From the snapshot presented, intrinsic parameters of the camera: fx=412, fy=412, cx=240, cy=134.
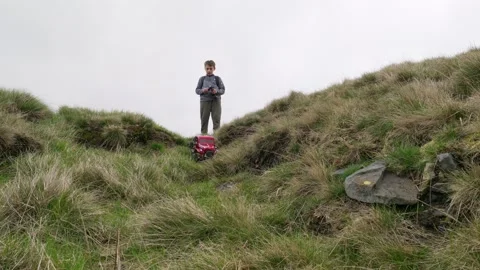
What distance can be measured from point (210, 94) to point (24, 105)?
4.37 meters

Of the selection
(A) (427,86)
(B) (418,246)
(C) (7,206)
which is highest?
(A) (427,86)

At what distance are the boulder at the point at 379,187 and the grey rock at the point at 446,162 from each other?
29 centimetres

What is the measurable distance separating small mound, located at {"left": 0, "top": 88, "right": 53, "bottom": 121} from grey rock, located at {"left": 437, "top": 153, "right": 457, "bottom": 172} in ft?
24.5

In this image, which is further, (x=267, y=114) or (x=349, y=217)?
(x=267, y=114)

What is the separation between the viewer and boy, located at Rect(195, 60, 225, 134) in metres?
10.7

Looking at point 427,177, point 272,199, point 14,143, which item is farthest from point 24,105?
point 427,177

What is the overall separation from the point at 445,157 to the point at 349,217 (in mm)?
993

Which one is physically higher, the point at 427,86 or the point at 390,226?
the point at 427,86

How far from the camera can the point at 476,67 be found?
5633 mm

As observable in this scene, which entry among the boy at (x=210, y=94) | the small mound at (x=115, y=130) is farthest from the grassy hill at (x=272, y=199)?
the boy at (x=210, y=94)

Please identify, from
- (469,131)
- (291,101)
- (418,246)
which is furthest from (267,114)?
(418,246)

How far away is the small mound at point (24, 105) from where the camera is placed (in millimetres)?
8289

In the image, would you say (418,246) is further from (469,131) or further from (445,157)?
(469,131)

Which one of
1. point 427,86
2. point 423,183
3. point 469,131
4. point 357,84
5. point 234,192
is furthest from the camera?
point 357,84
